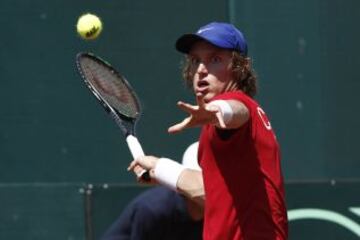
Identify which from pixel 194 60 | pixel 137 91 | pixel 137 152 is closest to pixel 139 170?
pixel 137 152

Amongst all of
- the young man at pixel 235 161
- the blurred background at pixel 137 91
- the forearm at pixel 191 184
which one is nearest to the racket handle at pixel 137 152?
the forearm at pixel 191 184

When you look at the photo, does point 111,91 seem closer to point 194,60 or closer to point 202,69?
point 194,60

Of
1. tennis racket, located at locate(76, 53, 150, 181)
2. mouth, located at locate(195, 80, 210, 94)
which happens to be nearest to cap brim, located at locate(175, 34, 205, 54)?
mouth, located at locate(195, 80, 210, 94)

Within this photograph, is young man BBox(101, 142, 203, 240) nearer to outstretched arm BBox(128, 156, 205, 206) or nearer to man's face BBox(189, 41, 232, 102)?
outstretched arm BBox(128, 156, 205, 206)

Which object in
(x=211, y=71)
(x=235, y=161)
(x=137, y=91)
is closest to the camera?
(x=235, y=161)

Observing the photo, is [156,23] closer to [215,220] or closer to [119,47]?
[119,47]

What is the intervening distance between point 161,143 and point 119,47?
1.88ft

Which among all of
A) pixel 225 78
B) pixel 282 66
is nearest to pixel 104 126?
pixel 282 66

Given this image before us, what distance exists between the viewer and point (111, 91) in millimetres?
4629

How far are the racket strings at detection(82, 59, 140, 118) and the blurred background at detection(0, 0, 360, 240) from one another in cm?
154

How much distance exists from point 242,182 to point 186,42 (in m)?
0.55

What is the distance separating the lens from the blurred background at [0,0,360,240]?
639cm

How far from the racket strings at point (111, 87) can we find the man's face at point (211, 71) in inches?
28.6

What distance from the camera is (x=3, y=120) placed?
6402mm
